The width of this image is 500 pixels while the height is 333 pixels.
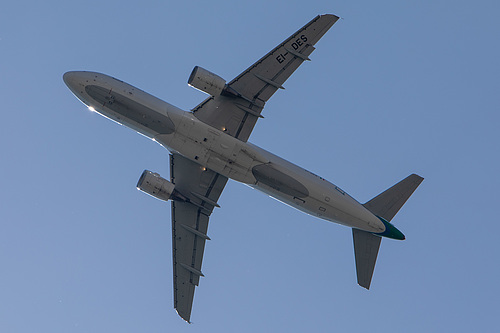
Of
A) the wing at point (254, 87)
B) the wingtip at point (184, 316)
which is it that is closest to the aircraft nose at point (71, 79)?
the wing at point (254, 87)

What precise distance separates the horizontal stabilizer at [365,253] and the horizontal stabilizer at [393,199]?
6.97ft

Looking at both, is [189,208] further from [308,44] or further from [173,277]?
[308,44]

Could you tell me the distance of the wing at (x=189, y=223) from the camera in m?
53.8

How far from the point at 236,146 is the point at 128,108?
9.01 m

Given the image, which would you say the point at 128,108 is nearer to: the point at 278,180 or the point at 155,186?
the point at 155,186

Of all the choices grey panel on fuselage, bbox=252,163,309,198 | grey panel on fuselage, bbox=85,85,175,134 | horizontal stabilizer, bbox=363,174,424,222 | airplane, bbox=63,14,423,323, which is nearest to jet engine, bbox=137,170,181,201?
airplane, bbox=63,14,423,323

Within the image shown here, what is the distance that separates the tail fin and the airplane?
3.4 inches

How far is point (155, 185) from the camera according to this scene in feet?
169

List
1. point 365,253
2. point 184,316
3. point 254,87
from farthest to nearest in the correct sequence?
1. point 184,316
2. point 365,253
3. point 254,87

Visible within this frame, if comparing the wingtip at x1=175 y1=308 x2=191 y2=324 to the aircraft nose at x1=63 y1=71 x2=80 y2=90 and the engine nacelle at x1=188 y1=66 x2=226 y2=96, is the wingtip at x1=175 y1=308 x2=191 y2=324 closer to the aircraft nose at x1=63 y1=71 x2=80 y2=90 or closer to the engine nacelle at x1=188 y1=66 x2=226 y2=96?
the engine nacelle at x1=188 y1=66 x2=226 y2=96

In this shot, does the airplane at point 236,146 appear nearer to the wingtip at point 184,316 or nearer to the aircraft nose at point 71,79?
the aircraft nose at point 71,79

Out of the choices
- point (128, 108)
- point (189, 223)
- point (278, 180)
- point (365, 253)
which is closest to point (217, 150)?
point (278, 180)

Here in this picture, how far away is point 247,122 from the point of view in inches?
2023

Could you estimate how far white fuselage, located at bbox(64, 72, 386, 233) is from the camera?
48.3 meters
